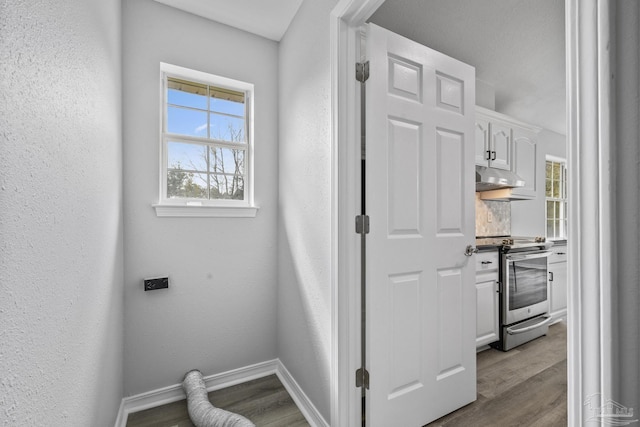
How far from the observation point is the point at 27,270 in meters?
0.64

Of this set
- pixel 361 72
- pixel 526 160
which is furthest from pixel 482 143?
pixel 361 72

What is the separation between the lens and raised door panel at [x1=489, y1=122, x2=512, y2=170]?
9.53 feet

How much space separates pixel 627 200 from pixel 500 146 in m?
2.87

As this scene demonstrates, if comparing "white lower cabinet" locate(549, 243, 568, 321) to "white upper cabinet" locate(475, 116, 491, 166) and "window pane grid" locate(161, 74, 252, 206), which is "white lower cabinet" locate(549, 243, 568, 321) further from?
"window pane grid" locate(161, 74, 252, 206)

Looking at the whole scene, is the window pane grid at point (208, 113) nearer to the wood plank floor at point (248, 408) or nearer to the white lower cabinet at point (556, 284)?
the wood plank floor at point (248, 408)

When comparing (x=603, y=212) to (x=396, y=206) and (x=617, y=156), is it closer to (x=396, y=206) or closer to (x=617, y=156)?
(x=617, y=156)

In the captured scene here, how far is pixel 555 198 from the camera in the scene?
4.36 m

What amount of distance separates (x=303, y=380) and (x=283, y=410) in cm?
21

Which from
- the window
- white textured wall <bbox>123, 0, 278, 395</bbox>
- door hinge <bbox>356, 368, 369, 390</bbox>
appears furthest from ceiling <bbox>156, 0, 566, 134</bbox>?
door hinge <bbox>356, 368, 369, 390</bbox>

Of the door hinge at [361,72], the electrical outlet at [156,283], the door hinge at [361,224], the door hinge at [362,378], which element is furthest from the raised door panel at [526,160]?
the electrical outlet at [156,283]

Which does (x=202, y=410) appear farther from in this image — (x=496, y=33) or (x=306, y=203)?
(x=496, y=33)

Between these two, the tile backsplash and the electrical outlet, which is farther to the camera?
the tile backsplash

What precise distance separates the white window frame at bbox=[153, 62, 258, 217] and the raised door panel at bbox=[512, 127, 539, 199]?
112 inches

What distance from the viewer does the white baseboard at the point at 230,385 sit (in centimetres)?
167
